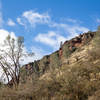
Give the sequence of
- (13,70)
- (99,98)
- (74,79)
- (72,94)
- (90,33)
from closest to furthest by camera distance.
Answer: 1. (99,98)
2. (72,94)
3. (74,79)
4. (13,70)
5. (90,33)

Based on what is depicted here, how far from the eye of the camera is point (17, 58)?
18.5 meters

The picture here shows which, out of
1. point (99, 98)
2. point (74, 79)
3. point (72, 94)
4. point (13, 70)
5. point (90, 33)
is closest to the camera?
point (99, 98)

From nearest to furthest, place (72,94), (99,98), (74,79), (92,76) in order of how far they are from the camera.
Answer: (99,98) < (72,94) < (74,79) < (92,76)

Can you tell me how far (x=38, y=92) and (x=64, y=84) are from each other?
219 centimetres

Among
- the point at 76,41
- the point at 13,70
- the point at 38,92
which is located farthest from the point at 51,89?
the point at 76,41

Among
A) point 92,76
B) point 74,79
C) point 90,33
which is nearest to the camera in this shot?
point 74,79

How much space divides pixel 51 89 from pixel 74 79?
7.02 ft

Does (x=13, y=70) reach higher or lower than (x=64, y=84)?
higher

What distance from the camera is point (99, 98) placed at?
818 centimetres

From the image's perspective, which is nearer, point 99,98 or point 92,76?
point 99,98

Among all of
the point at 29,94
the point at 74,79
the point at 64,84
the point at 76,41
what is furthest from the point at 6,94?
the point at 76,41

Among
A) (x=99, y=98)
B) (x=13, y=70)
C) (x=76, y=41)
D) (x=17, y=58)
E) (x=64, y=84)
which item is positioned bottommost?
(x=99, y=98)

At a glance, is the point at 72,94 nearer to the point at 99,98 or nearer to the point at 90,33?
the point at 99,98

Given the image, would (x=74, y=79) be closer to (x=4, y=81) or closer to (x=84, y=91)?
(x=84, y=91)
